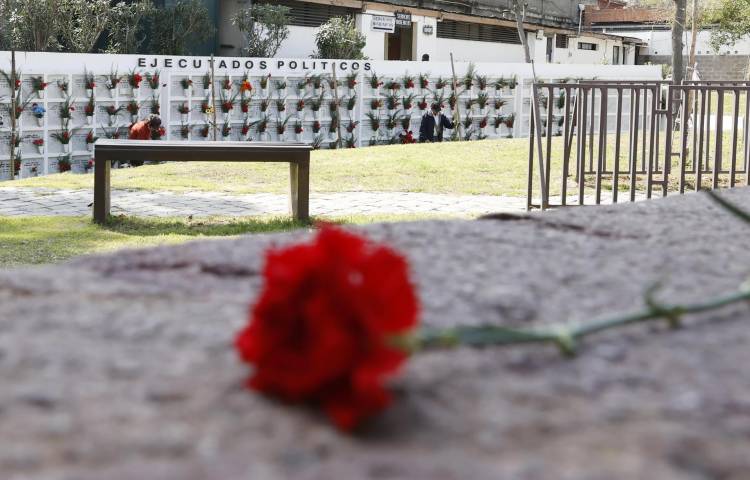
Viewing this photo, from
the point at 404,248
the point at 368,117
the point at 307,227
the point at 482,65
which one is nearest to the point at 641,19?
the point at 482,65

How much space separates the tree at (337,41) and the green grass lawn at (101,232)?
15.8 m

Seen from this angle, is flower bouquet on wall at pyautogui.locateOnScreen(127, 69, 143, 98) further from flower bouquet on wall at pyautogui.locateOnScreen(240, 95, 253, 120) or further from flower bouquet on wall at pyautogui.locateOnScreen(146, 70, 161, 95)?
flower bouquet on wall at pyautogui.locateOnScreen(240, 95, 253, 120)

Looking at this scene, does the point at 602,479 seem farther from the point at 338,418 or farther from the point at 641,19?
the point at 641,19

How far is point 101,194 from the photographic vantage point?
10.2m

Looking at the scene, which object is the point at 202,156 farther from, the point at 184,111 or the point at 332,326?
the point at 332,326

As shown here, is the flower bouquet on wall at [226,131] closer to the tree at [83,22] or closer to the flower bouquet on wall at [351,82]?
the flower bouquet on wall at [351,82]

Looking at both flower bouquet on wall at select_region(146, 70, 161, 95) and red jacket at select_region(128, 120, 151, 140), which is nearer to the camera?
red jacket at select_region(128, 120, 151, 140)

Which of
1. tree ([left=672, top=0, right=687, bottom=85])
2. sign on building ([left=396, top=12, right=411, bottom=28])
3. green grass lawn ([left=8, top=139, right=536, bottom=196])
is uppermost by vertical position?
sign on building ([left=396, top=12, right=411, bottom=28])

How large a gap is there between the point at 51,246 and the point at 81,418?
7.96 metres

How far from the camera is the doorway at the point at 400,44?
31.0 m

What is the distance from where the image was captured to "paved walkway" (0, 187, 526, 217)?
11070mm

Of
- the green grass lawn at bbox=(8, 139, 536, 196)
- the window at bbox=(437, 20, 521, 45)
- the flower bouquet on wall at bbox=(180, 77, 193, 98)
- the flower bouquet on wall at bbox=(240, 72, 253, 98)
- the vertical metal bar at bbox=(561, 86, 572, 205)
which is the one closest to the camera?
the vertical metal bar at bbox=(561, 86, 572, 205)

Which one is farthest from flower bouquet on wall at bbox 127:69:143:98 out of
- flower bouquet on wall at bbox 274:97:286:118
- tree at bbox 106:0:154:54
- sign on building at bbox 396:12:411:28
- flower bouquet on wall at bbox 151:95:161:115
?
sign on building at bbox 396:12:411:28

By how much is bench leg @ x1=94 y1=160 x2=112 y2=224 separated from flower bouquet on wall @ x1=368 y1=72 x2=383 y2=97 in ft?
35.6
